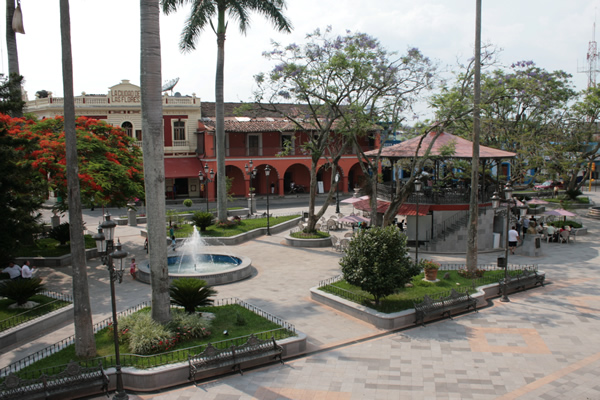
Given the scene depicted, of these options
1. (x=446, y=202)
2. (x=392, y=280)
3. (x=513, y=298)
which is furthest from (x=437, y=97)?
(x=392, y=280)

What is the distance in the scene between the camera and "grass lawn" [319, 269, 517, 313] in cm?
1446

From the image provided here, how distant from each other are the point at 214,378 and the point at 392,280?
18.5 feet

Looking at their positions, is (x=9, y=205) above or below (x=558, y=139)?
below

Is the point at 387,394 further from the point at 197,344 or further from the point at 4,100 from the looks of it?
the point at 4,100

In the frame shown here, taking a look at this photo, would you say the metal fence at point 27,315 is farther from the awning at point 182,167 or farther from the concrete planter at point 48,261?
the awning at point 182,167

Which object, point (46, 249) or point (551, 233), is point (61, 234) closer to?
point (46, 249)

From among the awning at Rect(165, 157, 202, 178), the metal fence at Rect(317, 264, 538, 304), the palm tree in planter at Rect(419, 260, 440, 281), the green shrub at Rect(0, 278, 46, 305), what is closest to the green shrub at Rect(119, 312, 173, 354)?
the green shrub at Rect(0, 278, 46, 305)

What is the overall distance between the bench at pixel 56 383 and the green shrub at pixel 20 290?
16.8 feet

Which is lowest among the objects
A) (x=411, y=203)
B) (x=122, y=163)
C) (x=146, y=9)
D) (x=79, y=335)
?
(x=79, y=335)

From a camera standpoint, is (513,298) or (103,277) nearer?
(513,298)

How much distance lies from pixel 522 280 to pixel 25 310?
52.0ft

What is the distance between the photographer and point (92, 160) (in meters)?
20.8

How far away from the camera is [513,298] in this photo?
16.4 meters

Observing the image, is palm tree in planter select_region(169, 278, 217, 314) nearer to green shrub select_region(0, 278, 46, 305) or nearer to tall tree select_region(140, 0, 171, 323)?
tall tree select_region(140, 0, 171, 323)
